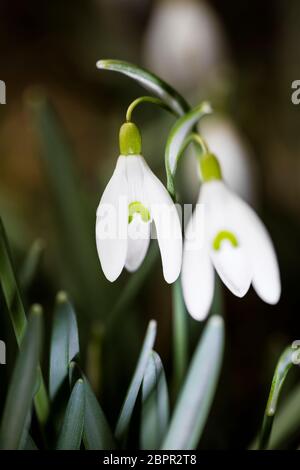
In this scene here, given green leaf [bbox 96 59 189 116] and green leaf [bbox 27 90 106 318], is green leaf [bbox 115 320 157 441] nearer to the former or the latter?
green leaf [bbox 96 59 189 116]

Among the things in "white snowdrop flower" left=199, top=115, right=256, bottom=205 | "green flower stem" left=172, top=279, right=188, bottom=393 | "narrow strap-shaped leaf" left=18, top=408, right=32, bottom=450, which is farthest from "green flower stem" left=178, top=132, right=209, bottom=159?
"white snowdrop flower" left=199, top=115, right=256, bottom=205

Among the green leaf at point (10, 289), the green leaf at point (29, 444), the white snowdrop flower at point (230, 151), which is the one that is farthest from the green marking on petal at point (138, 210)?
the white snowdrop flower at point (230, 151)

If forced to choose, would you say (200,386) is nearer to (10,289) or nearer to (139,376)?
(139,376)

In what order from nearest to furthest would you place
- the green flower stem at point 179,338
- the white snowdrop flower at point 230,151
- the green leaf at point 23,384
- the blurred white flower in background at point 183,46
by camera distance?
the green leaf at point 23,384
the green flower stem at point 179,338
the white snowdrop flower at point 230,151
the blurred white flower in background at point 183,46

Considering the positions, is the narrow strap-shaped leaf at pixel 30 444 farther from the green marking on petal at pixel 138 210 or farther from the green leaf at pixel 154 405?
the green marking on petal at pixel 138 210

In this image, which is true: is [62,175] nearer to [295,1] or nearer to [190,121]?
[190,121]
